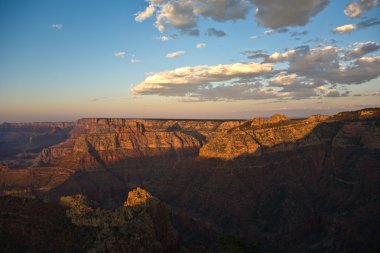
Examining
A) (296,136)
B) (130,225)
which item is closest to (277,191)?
(296,136)

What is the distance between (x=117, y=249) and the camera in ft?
175

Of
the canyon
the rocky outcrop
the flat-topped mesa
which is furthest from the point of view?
the flat-topped mesa

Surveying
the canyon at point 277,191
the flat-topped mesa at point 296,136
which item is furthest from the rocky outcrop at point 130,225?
the flat-topped mesa at point 296,136

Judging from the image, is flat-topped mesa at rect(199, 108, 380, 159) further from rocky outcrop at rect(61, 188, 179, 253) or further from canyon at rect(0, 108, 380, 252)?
rocky outcrop at rect(61, 188, 179, 253)

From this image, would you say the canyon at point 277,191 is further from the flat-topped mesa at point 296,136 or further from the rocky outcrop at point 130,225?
the rocky outcrop at point 130,225

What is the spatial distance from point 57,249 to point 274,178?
78571mm

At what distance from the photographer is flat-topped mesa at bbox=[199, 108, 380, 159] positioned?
119 metres

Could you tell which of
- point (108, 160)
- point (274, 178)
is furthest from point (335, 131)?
point (108, 160)

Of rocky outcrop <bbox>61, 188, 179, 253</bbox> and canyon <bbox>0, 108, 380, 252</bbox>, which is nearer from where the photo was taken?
rocky outcrop <bbox>61, 188, 179, 253</bbox>

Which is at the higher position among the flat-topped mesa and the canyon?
the flat-topped mesa

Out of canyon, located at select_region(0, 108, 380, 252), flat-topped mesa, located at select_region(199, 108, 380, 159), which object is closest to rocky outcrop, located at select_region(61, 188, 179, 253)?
canyon, located at select_region(0, 108, 380, 252)

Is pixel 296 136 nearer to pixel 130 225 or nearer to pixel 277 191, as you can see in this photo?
pixel 277 191

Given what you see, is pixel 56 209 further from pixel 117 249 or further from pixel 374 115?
pixel 374 115

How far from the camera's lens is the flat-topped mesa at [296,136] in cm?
11888
